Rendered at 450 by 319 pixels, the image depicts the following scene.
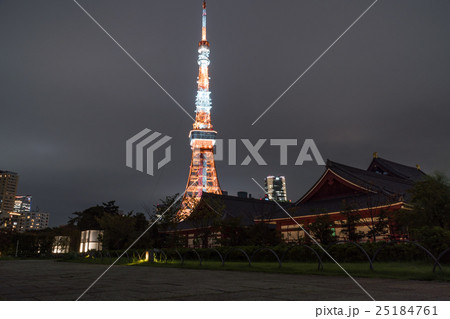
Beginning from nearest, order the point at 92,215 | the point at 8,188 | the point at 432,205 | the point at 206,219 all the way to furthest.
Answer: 1. the point at 432,205
2. the point at 206,219
3. the point at 92,215
4. the point at 8,188

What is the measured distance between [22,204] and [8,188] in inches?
969

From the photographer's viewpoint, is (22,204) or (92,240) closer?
(92,240)

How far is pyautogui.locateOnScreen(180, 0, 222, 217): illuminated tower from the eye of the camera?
55.8 m

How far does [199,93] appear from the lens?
59812 millimetres

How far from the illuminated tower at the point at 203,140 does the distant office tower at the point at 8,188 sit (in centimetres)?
12708

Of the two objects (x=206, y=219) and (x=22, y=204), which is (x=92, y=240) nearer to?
(x=206, y=219)

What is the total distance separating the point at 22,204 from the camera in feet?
599

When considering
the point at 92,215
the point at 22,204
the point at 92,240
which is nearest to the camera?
the point at 92,240

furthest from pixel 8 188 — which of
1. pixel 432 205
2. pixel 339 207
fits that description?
pixel 432 205

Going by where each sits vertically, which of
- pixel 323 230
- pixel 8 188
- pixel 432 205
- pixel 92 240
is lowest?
pixel 92 240

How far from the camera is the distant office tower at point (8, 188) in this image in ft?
501

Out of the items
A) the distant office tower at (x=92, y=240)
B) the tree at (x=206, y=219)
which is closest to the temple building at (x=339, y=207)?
the tree at (x=206, y=219)

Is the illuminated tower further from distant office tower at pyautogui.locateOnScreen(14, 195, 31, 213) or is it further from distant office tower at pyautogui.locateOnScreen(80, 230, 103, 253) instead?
distant office tower at pyautogui.locateOnScreen(14, 195, 31, 213)

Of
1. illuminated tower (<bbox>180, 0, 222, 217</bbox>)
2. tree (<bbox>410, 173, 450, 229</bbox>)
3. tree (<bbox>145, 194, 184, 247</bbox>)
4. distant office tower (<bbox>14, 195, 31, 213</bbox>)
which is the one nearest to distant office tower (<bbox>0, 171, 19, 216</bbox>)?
distant office tower (<bbox>14, 195, 31, 213</bbox>)
